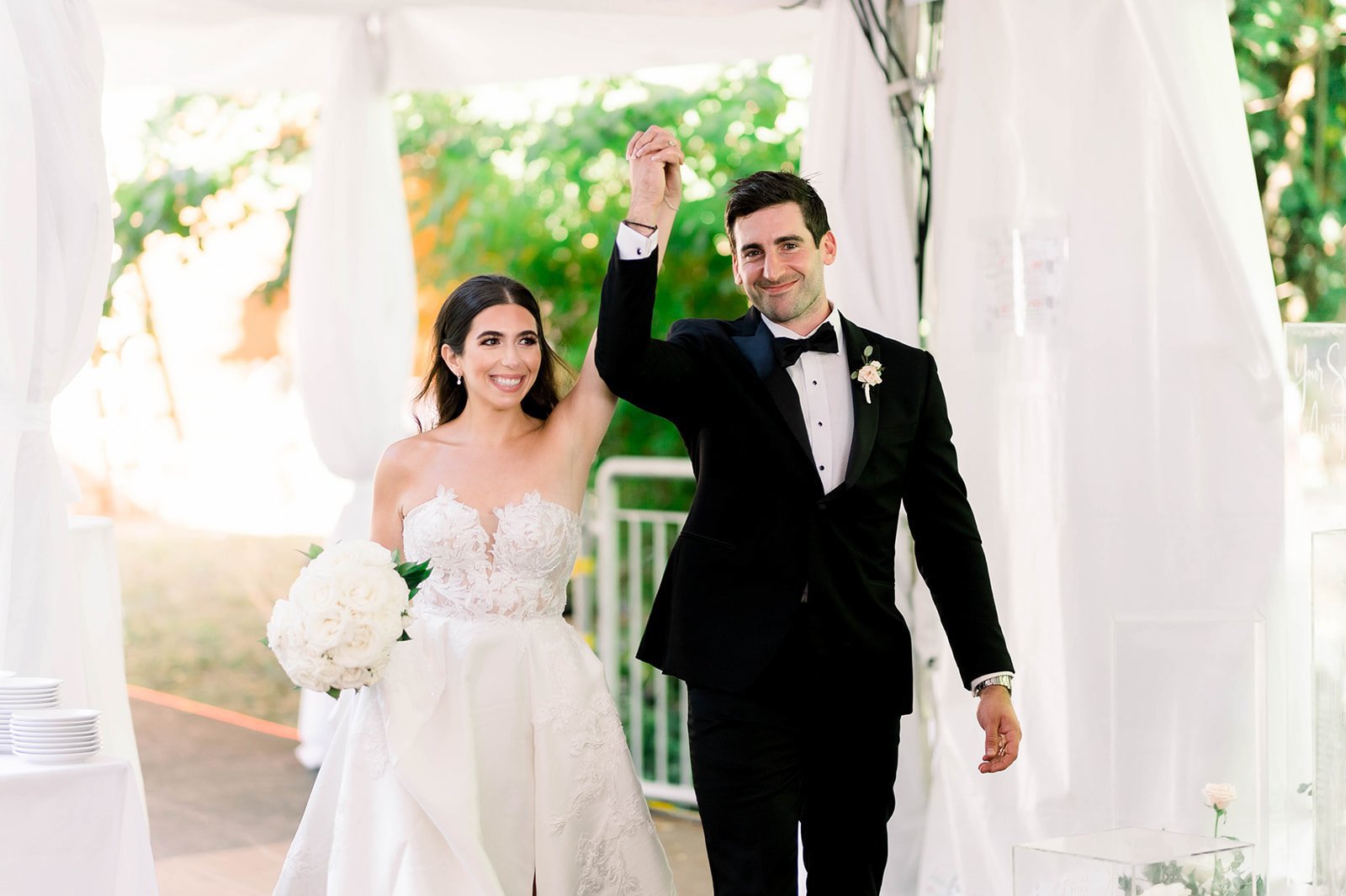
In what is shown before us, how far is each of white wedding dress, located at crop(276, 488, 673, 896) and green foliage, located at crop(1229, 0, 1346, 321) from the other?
3.73m

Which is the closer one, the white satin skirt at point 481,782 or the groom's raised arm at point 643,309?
the groom's raised arm at point 643,309

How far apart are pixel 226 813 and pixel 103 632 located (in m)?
1.59

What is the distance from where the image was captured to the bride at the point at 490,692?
2.56 m

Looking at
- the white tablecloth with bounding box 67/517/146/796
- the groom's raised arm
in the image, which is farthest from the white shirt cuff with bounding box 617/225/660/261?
the white tablecloth with bounding box 67/517/146/796

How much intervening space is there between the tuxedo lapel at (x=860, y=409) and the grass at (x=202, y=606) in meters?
7.73

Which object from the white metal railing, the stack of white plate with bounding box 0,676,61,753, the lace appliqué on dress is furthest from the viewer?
the white metal railing

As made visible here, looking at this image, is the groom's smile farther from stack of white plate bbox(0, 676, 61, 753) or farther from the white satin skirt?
stack of white plate bbox(0, 676, 61, 753)

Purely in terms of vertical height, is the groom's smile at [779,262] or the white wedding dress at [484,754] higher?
the groom's smile at [779,262]

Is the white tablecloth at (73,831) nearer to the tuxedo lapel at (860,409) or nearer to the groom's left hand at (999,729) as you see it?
the tuxedo lapel at (860,409)

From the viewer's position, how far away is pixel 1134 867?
2256mm

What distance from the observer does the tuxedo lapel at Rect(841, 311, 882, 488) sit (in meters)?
2.45

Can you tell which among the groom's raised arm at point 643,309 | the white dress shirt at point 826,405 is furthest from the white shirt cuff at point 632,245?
the white dress shirt at point 826,405

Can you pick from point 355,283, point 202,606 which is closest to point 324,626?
point 355,283

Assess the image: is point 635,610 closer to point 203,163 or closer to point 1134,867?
point 1134,867
